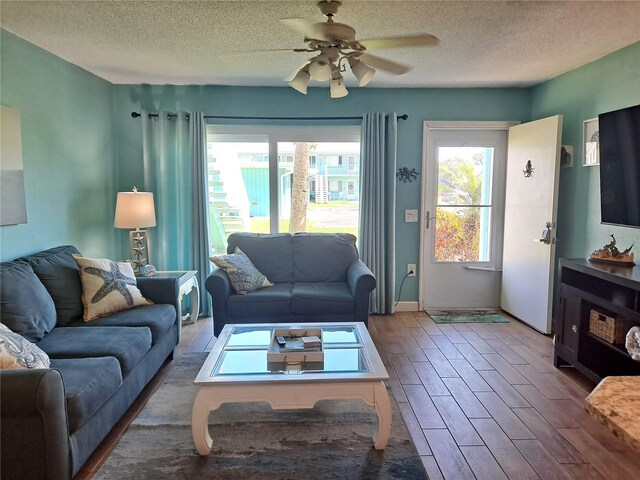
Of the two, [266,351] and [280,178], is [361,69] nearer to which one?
[266,351]

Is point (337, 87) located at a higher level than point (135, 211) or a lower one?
higher

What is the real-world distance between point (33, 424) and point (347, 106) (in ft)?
12.8

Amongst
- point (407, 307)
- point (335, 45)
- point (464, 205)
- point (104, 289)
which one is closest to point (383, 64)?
point (335, 45)

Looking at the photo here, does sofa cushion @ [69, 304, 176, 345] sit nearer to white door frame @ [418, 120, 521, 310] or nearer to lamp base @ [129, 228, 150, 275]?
lamp base @ [129, 228, 150, 275]

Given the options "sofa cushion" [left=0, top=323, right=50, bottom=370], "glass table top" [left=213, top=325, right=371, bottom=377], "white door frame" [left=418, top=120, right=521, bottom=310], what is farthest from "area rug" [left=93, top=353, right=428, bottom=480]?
"white door frame" [left=418, top=120, right=521, bottom=310]

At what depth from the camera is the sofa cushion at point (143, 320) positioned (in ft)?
9.46

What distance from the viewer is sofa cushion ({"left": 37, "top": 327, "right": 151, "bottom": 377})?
7.82 ft

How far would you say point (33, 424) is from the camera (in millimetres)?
1773

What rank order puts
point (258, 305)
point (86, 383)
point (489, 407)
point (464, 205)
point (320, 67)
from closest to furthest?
1. point (86, 383)
2. point (320, 67)
3. point (489, 407)
4. point (258, 305)
5. point (464, 205)

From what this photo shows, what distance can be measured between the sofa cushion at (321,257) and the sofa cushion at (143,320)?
4.49 feet

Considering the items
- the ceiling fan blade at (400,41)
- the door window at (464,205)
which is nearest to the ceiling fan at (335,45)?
the ceiling fan blade at (400,41)

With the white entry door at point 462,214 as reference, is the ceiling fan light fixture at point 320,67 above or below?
above

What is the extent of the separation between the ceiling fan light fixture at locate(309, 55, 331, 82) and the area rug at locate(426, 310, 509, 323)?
2938 mm

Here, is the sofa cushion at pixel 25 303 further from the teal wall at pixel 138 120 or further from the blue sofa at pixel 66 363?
the teal wall at pixel 138 120
